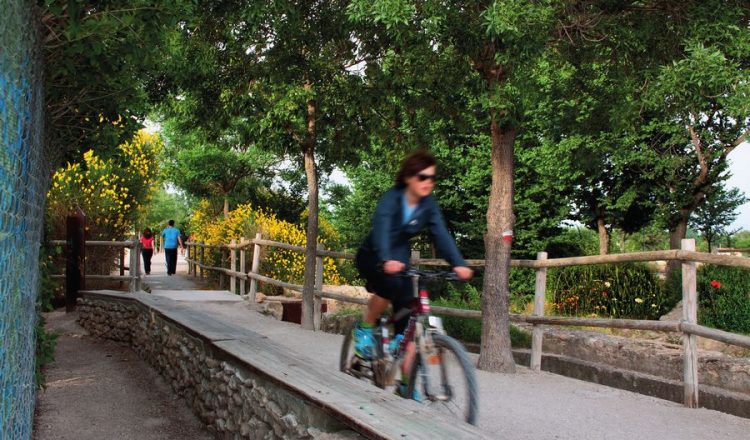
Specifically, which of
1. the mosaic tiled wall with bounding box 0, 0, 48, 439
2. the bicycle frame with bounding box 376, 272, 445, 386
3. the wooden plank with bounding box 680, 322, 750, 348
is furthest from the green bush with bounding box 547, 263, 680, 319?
the mosaic tiled wall with bounding box 0, 0, 48, 439

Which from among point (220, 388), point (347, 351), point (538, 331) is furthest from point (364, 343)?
point (538, 331)

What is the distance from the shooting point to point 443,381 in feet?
13.1

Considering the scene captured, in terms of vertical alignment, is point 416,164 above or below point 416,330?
above

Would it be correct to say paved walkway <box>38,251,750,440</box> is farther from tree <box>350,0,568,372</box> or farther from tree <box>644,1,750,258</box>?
tree <box>644,1,750,258</box>

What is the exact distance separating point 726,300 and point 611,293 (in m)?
1.88

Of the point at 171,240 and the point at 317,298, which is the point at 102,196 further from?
the point at 317,298

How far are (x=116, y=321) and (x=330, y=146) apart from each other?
4285 millimetres

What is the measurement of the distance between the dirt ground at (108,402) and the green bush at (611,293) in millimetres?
7568

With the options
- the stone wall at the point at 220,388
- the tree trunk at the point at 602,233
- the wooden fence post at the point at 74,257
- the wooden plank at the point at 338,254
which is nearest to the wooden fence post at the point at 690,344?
the stone wall at the point at 220,388

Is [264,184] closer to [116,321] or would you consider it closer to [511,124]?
[116,321]

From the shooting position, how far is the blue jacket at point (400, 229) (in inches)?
158

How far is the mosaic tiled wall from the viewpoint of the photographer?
9.64ft

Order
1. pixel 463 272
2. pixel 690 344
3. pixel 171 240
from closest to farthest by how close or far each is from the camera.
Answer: pixel 463 272
pixel 690 344
pixel 171 240

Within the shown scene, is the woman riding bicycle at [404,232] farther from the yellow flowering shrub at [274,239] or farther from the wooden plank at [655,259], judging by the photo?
the yellow flowering shrub at [274,239]
